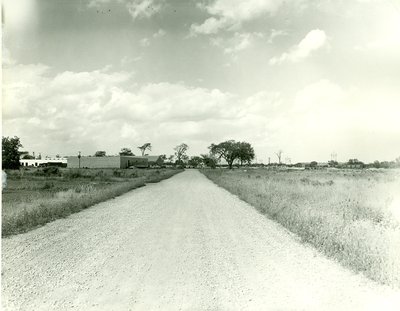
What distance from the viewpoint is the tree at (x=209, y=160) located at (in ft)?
479

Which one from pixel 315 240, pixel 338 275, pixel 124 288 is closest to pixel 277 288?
pixel 338 275

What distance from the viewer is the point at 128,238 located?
366 inches

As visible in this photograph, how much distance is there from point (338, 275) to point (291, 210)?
7407mm

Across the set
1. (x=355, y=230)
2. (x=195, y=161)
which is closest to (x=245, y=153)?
(x=195, y=161)

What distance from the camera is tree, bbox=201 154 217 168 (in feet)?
479

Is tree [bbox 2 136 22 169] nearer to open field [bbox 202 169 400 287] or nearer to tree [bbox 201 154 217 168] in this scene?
open field [bbox 202 169 400 287]

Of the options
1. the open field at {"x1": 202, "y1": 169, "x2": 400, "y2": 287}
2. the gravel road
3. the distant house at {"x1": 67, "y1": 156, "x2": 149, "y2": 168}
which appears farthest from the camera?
the distant house at {"x1": 67, "y1": 156, "x2": 149, "y2": 168}

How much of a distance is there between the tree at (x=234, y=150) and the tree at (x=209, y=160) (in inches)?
823

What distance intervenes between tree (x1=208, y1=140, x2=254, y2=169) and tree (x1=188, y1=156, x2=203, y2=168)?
152 feet

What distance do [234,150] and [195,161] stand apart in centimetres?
5589

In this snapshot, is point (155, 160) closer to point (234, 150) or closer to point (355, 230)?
point (234, 150)

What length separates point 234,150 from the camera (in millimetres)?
116938

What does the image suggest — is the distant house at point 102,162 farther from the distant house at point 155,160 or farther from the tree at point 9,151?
the tree at point 9,151

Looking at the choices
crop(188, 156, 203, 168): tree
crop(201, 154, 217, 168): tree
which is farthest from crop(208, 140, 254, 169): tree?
crop(188, 156, 203, 168): tree
